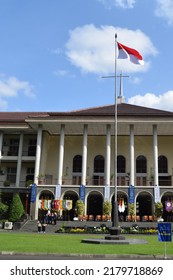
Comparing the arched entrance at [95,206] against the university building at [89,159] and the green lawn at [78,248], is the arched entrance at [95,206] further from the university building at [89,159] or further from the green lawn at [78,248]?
the green lawn at [78,248]

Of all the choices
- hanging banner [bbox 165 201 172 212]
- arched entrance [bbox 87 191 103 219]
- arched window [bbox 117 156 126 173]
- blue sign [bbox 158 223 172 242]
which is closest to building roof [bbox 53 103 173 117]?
arched window [bbox 117 156 126 173]

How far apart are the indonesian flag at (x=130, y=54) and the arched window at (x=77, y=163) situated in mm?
24322

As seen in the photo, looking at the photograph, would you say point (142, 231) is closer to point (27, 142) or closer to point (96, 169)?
point (96, 169)

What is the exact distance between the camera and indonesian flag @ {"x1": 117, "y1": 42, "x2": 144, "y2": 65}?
2369 cm

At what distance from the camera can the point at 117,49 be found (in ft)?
79.8

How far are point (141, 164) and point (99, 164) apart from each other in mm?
5703

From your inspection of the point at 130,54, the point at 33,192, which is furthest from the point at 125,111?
the point at 130,54

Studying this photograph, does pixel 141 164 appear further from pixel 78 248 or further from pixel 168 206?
pixel 78 248

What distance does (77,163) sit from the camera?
46375 millimetres

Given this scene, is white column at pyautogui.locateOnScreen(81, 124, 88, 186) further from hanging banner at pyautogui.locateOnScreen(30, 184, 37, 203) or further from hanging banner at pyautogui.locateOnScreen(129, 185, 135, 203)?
hanging banner at pyautogui.locateOnScreen(30, 184, 37, 203)

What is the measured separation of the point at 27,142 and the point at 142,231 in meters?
23.4

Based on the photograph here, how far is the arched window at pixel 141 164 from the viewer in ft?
148

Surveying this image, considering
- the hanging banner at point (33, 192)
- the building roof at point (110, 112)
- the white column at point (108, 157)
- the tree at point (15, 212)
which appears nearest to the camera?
the tree at point (15, 212)

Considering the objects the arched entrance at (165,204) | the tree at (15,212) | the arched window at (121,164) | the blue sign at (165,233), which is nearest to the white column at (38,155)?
the tree at (15,212)
